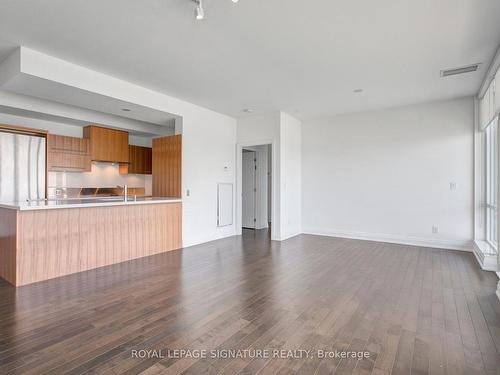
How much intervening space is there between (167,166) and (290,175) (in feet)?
8.90

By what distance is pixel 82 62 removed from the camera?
12.1ft

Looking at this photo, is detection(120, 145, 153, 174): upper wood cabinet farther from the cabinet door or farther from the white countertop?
the cabinet door

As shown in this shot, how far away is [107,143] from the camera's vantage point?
6359 mm

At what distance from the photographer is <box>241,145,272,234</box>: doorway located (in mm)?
7836

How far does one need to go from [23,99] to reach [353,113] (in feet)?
21.0

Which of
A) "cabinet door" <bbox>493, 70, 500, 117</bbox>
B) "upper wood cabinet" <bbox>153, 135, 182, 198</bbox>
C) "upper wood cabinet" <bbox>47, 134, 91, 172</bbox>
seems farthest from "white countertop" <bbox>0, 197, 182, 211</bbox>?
"cabinet door" <bbox>493, 70, 500, 117</bbox>

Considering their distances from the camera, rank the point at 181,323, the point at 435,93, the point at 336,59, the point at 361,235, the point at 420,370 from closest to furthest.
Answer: the point at 420,370
the point at 181,323
the point at 336,59
the point at 435,93
the point at 361,235

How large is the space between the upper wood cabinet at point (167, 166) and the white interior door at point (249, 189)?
2.80 meters

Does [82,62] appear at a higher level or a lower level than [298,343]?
higher

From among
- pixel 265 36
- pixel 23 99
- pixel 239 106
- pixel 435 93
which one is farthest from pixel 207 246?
pixel 435 93

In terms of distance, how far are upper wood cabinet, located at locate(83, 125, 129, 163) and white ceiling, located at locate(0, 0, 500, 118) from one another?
7.92 feet

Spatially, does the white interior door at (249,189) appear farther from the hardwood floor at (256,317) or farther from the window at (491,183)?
the window at (491,183)

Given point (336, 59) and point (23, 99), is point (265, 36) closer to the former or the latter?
Answer: point (336, 59)

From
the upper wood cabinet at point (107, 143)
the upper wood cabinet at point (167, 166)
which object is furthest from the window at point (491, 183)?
the upper wood cabinet at point (107, 143)
